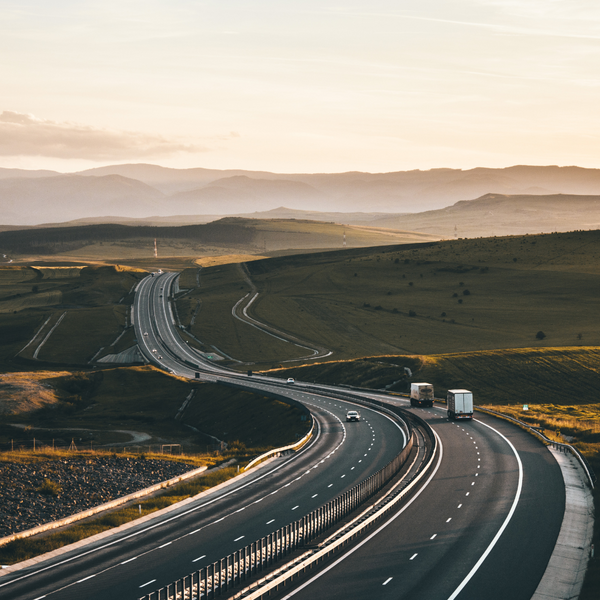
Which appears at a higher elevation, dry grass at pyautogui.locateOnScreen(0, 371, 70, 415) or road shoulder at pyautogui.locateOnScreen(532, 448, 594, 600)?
road shoulder at pyautogui.locateOnScreen(532, 448, 594, 600)

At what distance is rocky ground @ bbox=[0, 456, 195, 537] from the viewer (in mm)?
39875

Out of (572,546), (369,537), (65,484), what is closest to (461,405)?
(572,546)

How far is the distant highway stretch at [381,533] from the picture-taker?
2872 cm

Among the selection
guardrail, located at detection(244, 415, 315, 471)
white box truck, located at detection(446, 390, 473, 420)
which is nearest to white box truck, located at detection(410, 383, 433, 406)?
white box truck, located at detection(446, 390, 473, 420)

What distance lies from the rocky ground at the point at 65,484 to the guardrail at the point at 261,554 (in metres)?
13.3

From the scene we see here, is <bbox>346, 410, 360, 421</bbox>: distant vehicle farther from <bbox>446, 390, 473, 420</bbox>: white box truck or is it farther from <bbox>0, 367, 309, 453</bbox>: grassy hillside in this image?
<bbox>446, 390, 473, 420</bbox>: white box truck

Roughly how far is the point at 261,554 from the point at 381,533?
7930mm

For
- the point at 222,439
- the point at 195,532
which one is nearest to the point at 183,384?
the point at 222,439

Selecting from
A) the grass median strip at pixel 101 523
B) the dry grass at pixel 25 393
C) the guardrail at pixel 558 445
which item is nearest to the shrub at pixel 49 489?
the grass median strip at pixel 101 523

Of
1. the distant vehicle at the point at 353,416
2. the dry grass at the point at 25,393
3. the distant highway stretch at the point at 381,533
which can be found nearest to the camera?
the distant highway stretch at the point at 381,533

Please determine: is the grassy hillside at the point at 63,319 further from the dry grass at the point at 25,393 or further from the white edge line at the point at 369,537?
the white edge line at the point at 369,537

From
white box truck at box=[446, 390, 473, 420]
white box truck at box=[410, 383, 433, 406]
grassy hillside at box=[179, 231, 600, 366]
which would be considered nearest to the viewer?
white box truck at box=[446, 390, 473, 420]

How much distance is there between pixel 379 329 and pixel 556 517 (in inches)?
4059

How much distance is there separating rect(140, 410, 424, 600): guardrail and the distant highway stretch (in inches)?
69.4
